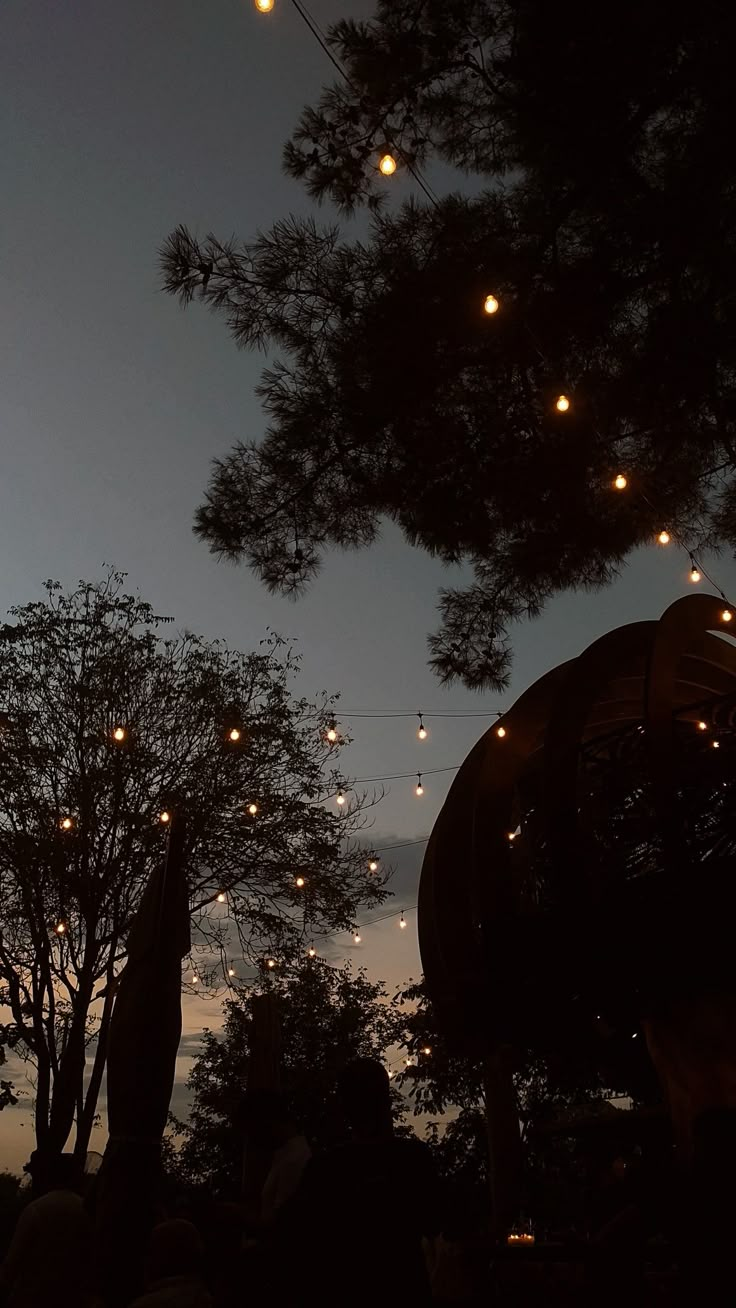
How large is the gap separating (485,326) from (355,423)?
2.74ft

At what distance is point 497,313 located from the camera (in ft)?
16.1

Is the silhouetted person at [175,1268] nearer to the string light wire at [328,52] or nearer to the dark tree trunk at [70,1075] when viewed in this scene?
the string light wire at [328,52]

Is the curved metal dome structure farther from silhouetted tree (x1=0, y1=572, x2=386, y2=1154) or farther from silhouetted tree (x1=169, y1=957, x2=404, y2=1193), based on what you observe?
silhouetted tree (x1=169, y1=957, x2=404, y2=1193)

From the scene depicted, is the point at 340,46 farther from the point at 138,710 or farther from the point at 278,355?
the point at 138,710

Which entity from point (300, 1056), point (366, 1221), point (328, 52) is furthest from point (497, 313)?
point (300, 1056)

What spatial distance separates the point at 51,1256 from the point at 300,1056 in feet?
61.0

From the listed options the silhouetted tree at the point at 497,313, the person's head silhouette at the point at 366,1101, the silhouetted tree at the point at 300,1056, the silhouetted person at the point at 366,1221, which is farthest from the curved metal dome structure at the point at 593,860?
the silhouetted tree at the point at 300,1056

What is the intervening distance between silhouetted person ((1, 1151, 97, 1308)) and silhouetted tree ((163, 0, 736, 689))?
3637 millimetres

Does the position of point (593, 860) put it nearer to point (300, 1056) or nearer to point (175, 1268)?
point (175, 1268)

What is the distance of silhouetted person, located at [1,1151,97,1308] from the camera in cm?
201

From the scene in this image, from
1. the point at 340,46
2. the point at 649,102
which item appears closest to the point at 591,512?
the point at 649,102

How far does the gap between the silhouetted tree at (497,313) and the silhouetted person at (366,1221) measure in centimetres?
357

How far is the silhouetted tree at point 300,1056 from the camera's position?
18391 mm

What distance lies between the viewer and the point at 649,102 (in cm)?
416
